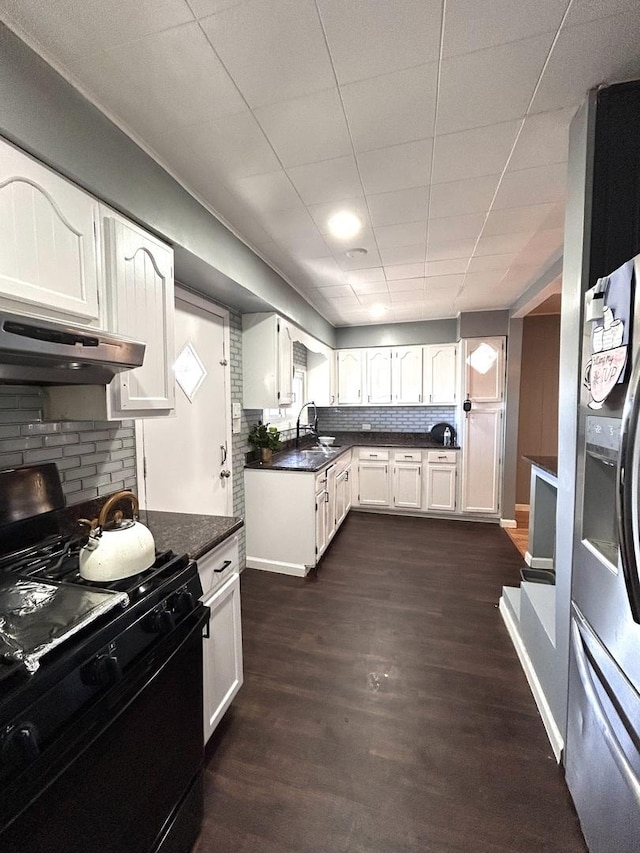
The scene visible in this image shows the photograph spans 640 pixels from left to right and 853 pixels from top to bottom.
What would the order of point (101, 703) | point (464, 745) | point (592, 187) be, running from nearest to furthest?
point (101, 703)
point (592, 187)
point (464, 745)

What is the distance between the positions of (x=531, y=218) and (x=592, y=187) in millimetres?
1002

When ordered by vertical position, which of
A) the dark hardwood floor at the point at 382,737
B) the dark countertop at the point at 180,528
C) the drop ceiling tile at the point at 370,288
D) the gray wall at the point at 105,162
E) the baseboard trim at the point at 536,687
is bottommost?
the dark hardwood floor at the point at 382,737

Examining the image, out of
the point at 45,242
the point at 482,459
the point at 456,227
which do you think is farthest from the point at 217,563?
the point at 482,459

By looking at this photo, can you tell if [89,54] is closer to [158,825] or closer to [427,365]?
[158,825]

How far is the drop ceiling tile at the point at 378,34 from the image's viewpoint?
988mm

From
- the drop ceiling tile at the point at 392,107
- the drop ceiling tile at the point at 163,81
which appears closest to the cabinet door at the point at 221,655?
the drop ceiling tile at the point at 163,81

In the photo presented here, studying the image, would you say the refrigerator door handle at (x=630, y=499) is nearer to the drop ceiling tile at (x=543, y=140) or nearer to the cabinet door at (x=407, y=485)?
the drop ceiling tile at (x=543, y=140)

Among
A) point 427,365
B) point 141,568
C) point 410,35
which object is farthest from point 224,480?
point 427,365

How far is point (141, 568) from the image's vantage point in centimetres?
111

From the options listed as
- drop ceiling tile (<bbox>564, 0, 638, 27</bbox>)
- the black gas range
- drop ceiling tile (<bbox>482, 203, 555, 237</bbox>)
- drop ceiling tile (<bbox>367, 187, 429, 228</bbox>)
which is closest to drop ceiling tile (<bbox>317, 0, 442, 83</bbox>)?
drop ceiling tile (<bbox>564, 0, 638, 27</bbox>)

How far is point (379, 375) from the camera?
15.8 feet

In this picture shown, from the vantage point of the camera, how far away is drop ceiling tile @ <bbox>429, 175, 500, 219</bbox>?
1.80 meters

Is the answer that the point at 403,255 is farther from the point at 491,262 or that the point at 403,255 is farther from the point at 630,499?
the point at 630,499

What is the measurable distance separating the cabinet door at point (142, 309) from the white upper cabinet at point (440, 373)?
11.8 feet
